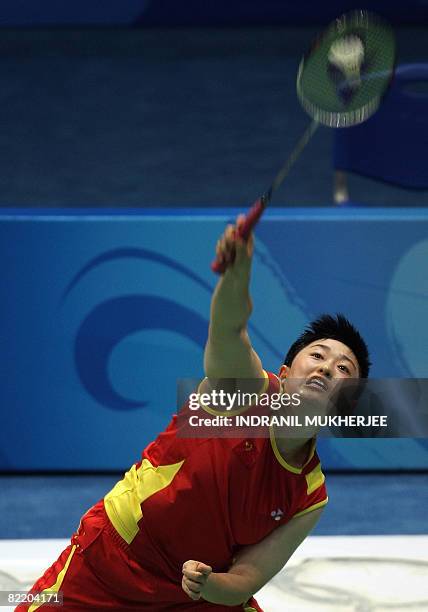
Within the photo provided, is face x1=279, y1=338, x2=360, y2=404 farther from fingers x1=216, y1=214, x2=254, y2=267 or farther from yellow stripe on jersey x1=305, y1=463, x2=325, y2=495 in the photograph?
fingers x1=216, y1=214, x2=254, y2=267

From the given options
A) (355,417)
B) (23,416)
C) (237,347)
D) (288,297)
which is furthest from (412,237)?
(237,347)

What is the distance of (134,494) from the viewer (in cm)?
290

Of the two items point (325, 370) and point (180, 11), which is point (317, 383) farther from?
point (180, 11)

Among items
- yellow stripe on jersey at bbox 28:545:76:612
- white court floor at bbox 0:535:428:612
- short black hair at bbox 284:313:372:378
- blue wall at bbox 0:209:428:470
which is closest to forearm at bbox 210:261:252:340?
short black hair at bbox 284:313:372:378

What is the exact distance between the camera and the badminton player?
9.11ft

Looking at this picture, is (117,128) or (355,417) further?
(117,128)

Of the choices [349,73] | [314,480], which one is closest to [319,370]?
[314,480]

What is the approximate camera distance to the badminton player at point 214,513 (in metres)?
2.78

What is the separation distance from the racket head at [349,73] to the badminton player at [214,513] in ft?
1.48

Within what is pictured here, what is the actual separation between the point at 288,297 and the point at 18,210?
0.95 metres

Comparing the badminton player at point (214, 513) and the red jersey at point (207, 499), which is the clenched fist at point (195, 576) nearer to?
the badminton player at point (214, 513)

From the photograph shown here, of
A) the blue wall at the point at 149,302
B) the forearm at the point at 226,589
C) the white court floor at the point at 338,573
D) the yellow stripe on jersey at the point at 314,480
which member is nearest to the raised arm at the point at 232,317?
the yellow stripe on jersey at the point at 314,480

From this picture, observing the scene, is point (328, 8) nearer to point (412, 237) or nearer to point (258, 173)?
point (258, 173)

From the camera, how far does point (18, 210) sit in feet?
14.4
